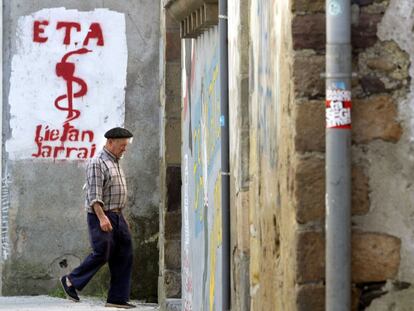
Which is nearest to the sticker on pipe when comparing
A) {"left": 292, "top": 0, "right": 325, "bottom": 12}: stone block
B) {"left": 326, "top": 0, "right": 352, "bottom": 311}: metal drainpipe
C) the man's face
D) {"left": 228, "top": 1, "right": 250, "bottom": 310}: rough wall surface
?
{"left": 326, "top": 0, "right": 352, "bottom": 311}: metal drainpipe

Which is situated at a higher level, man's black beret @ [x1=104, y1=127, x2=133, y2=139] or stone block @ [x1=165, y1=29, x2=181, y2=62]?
stone block @ [x1=165, y1=29, x2=181, y2=62]

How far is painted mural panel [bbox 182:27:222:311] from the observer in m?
8.28

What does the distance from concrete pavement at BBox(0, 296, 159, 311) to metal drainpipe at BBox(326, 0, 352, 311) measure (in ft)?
23.3

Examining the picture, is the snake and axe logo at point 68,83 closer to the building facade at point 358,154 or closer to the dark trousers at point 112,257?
the dark trousers at point 112,257

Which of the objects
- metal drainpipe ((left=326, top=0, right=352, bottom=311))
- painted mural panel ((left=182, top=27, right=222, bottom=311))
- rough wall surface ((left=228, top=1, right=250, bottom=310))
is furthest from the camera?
painted mural panel ((left=182, top=27, right=222, bottom=311))

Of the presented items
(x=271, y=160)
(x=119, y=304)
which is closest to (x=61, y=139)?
(x=119, y=304)

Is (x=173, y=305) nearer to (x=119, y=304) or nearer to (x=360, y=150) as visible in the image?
(x=119, y=304)

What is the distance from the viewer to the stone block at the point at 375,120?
199 inches

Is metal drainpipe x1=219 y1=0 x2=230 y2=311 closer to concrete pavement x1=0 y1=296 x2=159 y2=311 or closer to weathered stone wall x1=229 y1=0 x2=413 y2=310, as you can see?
weathered stone wall x1=229 y1=0 x2=413 y2=310

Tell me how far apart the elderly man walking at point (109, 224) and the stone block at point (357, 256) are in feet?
23.3

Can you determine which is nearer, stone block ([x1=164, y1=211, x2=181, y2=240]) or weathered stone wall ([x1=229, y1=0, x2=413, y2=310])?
weathered stone wall ([x1=229, y1=0, x2=413, y2=310])

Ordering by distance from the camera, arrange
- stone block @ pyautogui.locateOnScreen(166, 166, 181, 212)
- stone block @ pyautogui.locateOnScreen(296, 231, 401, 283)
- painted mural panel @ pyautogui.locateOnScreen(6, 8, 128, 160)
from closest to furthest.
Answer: stone block @ pyautogui.locateOnScreen(296, 231, 401, 283)
stone block @ pyautogui.locateOnScreen(166, 166, 181, 212)
painted mural panel @ pyautogui.locateOnScreen(6, 8, 128, 160)

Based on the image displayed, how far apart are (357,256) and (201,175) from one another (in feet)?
14.1

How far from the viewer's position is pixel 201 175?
366 inches
